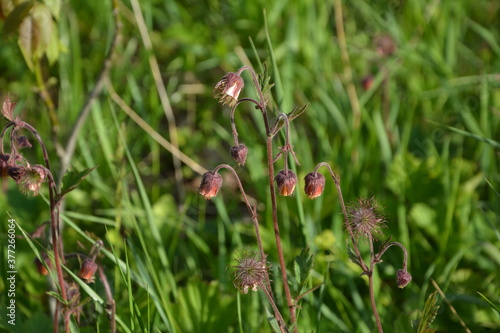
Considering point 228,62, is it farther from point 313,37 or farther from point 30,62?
point 30,62

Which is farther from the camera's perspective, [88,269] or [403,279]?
[88,269]

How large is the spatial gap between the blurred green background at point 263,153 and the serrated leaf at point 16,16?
0.6 inches

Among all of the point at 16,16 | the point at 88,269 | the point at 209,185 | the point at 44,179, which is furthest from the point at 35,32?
the point at 209,185

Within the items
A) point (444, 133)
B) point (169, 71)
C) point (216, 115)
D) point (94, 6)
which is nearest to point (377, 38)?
point (444, 133)

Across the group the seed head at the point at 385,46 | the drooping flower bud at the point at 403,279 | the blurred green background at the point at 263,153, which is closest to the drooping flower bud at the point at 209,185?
the blurred green background at the point at 263,153

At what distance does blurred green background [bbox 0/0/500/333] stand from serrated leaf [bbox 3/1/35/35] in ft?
0.05

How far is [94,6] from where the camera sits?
365cm

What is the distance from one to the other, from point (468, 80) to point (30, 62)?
2096 mm

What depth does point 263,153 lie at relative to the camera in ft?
9.48

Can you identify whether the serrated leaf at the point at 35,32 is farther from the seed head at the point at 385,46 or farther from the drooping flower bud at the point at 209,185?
the seed head at the point at 385,46

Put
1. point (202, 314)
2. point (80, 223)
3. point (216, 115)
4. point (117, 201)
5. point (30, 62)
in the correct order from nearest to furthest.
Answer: point (202, 314), point (117, 201), point (30, 62), point (80, 223), point (216, 115)

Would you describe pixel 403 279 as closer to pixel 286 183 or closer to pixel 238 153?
pixel 286 183

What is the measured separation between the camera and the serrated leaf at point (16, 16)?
2.18m

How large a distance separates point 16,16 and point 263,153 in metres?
1.23
